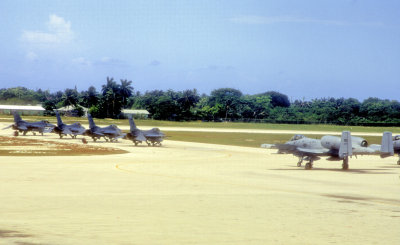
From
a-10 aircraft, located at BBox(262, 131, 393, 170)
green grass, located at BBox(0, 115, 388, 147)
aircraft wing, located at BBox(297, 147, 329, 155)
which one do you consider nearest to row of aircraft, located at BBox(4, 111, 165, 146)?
green grass, located at BBox(0, 115, 388, 147)

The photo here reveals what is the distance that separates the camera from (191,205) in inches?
813

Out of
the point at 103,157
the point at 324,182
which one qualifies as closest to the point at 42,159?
the point at 103,157

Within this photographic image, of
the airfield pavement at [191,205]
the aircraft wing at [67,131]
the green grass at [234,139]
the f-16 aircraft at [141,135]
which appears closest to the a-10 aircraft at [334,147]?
the airfield pavement at [191,205]

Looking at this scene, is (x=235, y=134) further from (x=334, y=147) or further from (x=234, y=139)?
(x=334, y=147)

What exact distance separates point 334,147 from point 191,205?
21.7 m

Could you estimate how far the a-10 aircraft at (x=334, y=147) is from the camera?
38.7 meters

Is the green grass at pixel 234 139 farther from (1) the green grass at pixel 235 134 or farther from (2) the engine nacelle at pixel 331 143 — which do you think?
(2) the engine nacelle at pixel 331 143

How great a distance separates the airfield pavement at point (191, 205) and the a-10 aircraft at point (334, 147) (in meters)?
1.64

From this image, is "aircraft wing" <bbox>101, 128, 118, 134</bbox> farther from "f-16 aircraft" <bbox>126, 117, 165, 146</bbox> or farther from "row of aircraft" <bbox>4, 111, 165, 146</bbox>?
"f-16 aircraft" <bbox>126, 117, 165, 146</bbox>

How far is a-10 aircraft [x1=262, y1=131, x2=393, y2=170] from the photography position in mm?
38656

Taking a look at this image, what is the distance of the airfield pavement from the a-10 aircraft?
1.64 metres

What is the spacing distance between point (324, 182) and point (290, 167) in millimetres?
10970

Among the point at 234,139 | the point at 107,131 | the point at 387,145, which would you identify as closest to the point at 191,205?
the point at 387,145

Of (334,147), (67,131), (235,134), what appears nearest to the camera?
(334,147)
